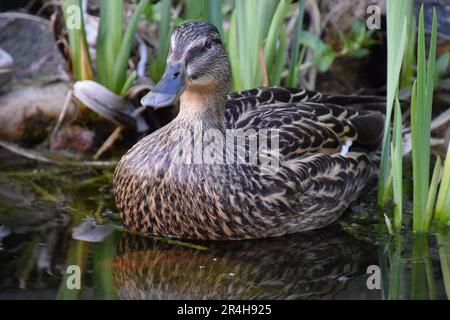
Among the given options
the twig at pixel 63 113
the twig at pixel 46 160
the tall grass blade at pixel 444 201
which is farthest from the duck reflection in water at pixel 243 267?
the twig at pixel 63 113

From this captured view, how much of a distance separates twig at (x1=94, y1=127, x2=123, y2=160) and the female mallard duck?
1235 mm

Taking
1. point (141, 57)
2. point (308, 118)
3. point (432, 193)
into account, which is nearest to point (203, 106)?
point (308, 118)

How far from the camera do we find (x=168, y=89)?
4.95 m

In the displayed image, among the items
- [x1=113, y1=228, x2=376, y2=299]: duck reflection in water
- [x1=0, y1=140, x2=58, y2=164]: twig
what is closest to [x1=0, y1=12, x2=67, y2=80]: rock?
[x1=0, y1=140, x2=58, y2=164]: twig

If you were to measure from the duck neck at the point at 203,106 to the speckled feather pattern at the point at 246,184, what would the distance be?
0.18ft

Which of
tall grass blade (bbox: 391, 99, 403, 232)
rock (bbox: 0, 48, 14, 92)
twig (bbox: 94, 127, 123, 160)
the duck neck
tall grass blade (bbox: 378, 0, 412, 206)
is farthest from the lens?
rock (bbox: 0, 48, 14, 92)

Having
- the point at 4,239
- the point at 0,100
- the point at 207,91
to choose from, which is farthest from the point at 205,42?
the point at 0,100

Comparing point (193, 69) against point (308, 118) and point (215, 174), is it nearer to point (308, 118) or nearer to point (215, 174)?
point (215, 174)

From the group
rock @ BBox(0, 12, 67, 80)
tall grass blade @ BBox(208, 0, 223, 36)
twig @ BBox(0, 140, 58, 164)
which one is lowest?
twig @ BBox(0, 140, 58, 164)

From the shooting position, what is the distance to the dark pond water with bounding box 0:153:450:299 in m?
4.73

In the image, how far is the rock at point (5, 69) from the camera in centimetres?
701

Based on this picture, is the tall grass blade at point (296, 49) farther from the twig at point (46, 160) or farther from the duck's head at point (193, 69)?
the twig at point (46, 160)

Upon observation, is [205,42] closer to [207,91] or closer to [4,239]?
[207,91]

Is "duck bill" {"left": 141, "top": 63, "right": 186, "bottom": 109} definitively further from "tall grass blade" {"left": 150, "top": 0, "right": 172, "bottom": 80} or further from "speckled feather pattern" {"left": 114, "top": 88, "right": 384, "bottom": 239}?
"tall grass blade" {"left": 150, "top": 0, "right": 172, "bottom": 80}
